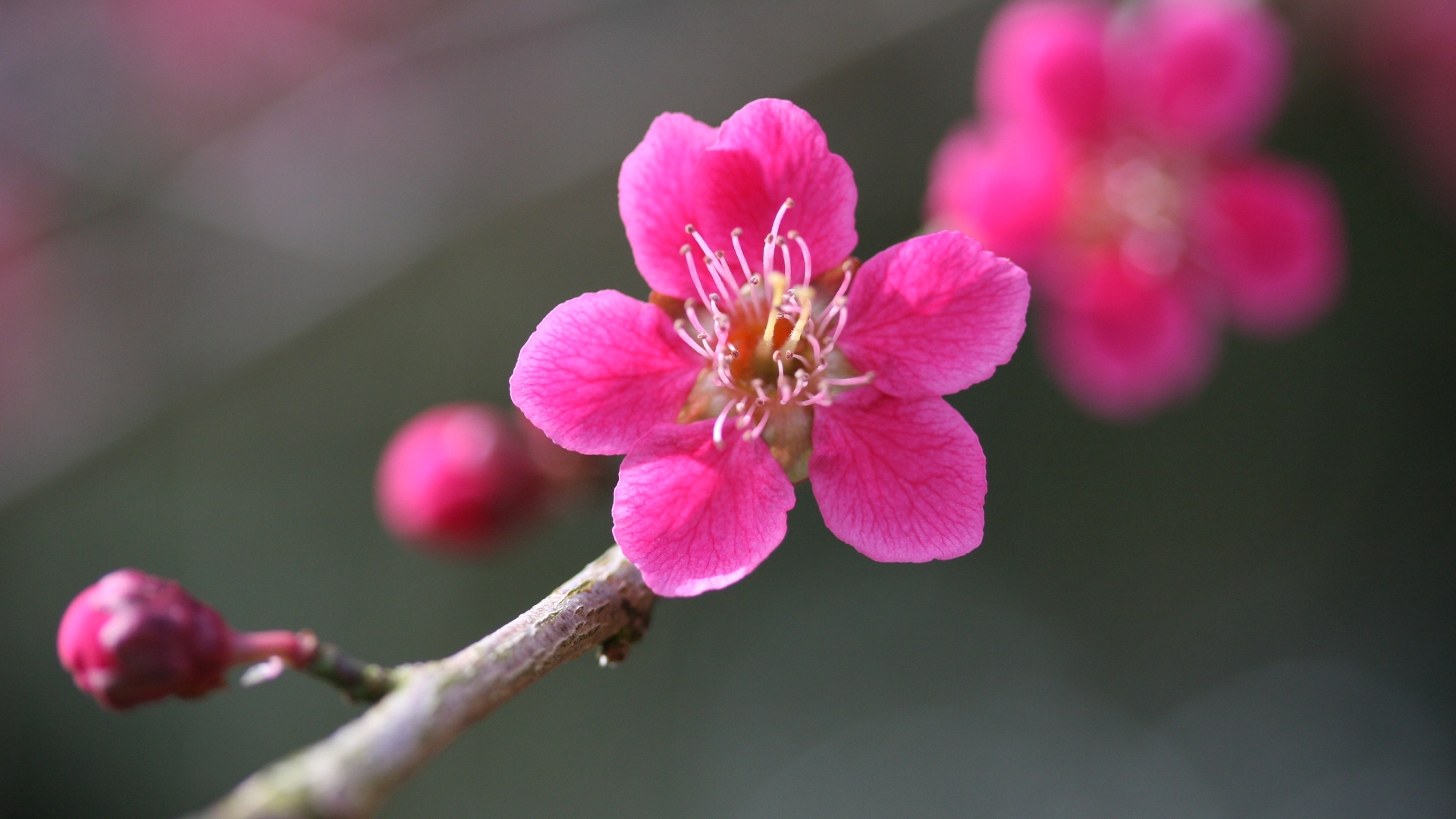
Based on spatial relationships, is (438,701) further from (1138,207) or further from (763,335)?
(1138,207)

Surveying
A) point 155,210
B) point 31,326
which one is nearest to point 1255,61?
point 155,210

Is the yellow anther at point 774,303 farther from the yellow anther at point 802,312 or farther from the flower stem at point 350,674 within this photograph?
the flower stem at point 350,674

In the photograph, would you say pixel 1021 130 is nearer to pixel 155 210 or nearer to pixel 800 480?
pixel 800 480

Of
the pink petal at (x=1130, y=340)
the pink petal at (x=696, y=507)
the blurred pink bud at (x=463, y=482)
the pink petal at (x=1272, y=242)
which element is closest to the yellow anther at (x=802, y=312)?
the pink petal at (x=696, y=507)

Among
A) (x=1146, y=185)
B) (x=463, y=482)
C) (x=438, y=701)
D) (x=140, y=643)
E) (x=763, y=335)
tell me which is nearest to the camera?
(x=438, y=701)

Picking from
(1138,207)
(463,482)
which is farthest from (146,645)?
(1138,207)

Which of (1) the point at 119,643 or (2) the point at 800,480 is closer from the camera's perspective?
(1) the point at 119,643
